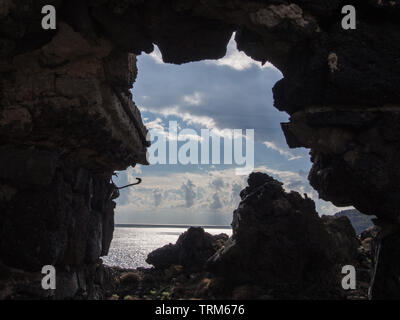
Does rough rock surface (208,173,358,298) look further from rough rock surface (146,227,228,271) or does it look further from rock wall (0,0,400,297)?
rock wall (0,0,400,297)

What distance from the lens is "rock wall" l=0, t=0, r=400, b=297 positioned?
19.9ft

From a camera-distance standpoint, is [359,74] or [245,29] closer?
[359,74]

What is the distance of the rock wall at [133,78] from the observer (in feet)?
19.9

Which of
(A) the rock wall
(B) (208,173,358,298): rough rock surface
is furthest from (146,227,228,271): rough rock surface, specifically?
(A) the rock wall

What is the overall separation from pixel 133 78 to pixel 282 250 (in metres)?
6.46

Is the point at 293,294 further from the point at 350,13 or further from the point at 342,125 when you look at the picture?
the point at 350,13

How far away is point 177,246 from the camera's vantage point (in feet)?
44.5

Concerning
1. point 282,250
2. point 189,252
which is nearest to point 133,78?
point 282,250

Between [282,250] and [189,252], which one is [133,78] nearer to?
[282,250]

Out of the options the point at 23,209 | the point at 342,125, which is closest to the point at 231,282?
the point at 342,125

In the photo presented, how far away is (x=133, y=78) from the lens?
746 centimetres

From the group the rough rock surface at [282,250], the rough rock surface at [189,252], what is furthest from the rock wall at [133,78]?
the rough rock surface at [189,252]

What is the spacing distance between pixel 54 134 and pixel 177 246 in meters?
8.33
